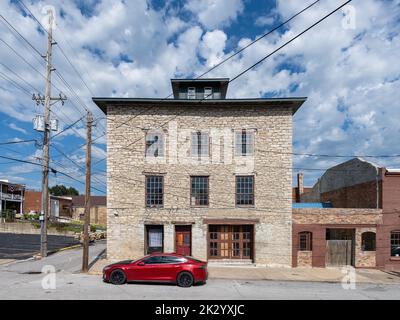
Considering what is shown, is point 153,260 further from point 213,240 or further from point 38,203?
point 38,203

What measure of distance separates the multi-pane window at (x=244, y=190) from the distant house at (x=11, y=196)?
49.1 meters

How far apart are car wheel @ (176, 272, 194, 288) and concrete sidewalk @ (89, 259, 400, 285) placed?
9.65ft

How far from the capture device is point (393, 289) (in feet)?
51.2

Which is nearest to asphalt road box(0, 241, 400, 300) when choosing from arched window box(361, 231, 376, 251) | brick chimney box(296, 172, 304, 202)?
arched window box(361, 231, 376, 251)

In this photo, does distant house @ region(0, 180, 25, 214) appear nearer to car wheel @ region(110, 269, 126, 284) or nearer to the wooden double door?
the wooden double door

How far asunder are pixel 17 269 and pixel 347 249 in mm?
19917

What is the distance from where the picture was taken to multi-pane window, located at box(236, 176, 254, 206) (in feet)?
71.3

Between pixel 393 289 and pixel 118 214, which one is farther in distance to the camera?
pixel 118 214

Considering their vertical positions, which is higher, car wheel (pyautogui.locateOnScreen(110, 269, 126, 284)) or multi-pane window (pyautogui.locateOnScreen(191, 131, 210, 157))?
multi-pane window (pyautogui.locateOnScreen(191, 131, 210, 157))

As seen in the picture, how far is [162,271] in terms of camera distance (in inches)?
575

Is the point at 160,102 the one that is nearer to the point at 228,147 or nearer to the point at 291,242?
the point at 228,147

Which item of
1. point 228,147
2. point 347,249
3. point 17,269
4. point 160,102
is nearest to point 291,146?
point 228,147

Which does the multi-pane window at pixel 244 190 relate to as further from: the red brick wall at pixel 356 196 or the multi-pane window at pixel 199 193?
the red brick wall at pixel 356 196

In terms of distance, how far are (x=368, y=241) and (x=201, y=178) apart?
39.0 ft
